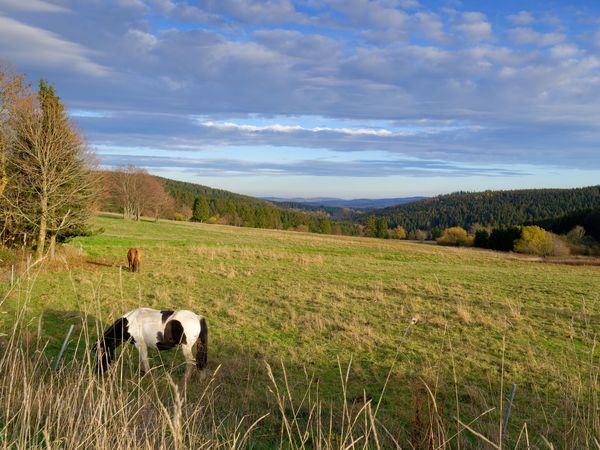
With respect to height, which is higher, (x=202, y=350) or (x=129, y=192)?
(x=129, y=192)

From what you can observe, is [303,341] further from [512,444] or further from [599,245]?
[599,245]

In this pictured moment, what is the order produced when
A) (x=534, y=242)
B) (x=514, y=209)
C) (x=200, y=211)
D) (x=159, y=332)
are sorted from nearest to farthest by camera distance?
(x=159, y=332) → (x=534, y=242) → (x=200, y=211) → (x=514, y=209)

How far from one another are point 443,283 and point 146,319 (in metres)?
15.3

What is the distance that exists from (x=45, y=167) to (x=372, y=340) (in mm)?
17527

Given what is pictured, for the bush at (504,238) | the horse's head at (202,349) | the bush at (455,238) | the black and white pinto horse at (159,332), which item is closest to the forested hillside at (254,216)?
the bush at (455,238)

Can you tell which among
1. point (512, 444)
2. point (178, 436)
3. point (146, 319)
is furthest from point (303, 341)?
point (178, 436)

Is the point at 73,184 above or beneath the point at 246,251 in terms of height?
above

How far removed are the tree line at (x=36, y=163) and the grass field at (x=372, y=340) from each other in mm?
2787

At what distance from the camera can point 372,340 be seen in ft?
32.5

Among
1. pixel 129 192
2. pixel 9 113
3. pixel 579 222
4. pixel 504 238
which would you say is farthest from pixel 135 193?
pixel 579 222

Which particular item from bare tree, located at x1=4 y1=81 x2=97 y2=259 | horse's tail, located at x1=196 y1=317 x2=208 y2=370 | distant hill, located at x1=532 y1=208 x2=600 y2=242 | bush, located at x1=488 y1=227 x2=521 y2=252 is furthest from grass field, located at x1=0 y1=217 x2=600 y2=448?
distant hill, located at x1=532 y1=208 x2=600 y2=242

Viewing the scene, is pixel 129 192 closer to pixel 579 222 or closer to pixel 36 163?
pixel 36 163

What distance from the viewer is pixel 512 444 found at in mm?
5344

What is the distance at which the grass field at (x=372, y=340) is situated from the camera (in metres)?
5.26
